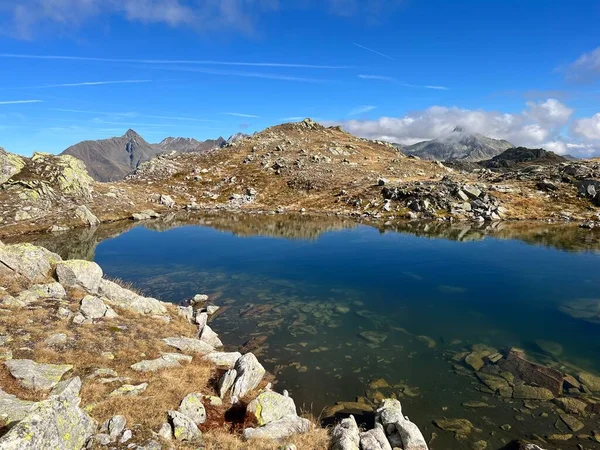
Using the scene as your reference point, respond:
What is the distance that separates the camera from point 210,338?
96.0 ft

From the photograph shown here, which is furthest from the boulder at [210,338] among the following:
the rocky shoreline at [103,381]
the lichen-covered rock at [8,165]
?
the lichen-covered rock at [8,165]

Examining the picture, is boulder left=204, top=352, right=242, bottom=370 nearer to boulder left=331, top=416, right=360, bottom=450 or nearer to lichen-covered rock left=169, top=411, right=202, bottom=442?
lichen-covered rock left=169, top=411, right=202, bottom=442

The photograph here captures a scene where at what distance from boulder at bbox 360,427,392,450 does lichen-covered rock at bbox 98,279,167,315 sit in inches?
823

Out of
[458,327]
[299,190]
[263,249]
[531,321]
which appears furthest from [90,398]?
[299,190]

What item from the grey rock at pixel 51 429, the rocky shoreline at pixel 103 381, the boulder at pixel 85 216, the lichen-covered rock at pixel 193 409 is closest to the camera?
the grey rock at pixel 51 429

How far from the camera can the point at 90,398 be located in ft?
53.7

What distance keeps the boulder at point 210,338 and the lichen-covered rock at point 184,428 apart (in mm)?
12918

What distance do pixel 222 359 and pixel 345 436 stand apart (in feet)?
→ 36.6

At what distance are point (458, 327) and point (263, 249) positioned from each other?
39715mm

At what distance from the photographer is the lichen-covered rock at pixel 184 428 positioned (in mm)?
15094

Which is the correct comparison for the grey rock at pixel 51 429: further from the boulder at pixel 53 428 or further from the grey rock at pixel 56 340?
the grey rock at pixel 56 340

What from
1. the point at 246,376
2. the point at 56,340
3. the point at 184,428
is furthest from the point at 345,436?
the point at 56,340

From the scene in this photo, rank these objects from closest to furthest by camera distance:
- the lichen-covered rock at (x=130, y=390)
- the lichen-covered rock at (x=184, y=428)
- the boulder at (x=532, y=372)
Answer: the lichen-covered rock at (x=184, y=428), the lichen-covered rock at (x=130, y=390), the boulder at (x=532, y=372)

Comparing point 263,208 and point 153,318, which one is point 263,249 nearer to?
point 153,318
